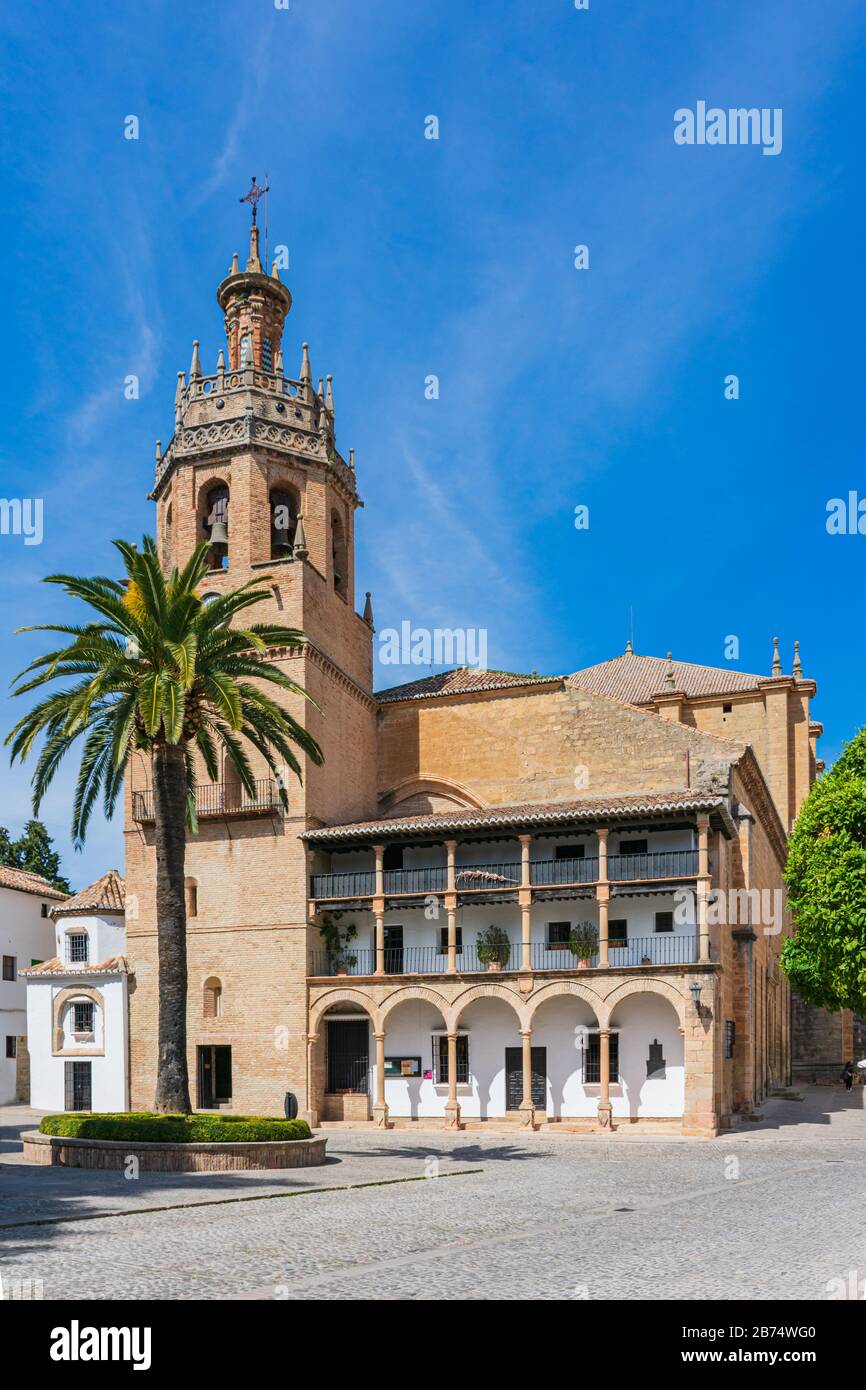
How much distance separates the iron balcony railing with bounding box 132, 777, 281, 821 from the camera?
35438 mm

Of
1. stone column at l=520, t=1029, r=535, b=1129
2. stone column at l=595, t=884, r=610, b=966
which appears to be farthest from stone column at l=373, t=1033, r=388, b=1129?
stone column at l=595, t=884, r=610, b=966

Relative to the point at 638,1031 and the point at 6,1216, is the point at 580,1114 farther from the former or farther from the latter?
the point at 6,1216

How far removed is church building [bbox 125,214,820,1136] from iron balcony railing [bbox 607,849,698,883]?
6 centimetres

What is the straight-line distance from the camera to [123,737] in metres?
23.6

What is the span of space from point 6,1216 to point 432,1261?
5.77 metres

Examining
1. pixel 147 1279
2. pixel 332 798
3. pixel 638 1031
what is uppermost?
pixel 332 798

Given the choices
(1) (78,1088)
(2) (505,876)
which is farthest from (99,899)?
(2) (505,876)

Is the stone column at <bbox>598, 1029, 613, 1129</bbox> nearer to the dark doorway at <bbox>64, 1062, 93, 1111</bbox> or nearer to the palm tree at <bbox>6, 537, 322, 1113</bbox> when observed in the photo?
the palm tree at <bbox>6, 537, 322, 1113</bbox>

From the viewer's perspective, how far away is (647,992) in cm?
3250

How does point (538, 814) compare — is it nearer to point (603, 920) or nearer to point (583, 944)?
point (603, 920)

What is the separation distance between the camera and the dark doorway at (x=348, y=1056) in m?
35.3

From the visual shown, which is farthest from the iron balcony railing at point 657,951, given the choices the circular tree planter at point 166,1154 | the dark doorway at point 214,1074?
the circular tree planter at point 166,1154

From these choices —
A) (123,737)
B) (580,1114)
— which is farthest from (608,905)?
(123,737)

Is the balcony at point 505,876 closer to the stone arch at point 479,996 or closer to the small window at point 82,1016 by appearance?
the stone arch at point 479,996
